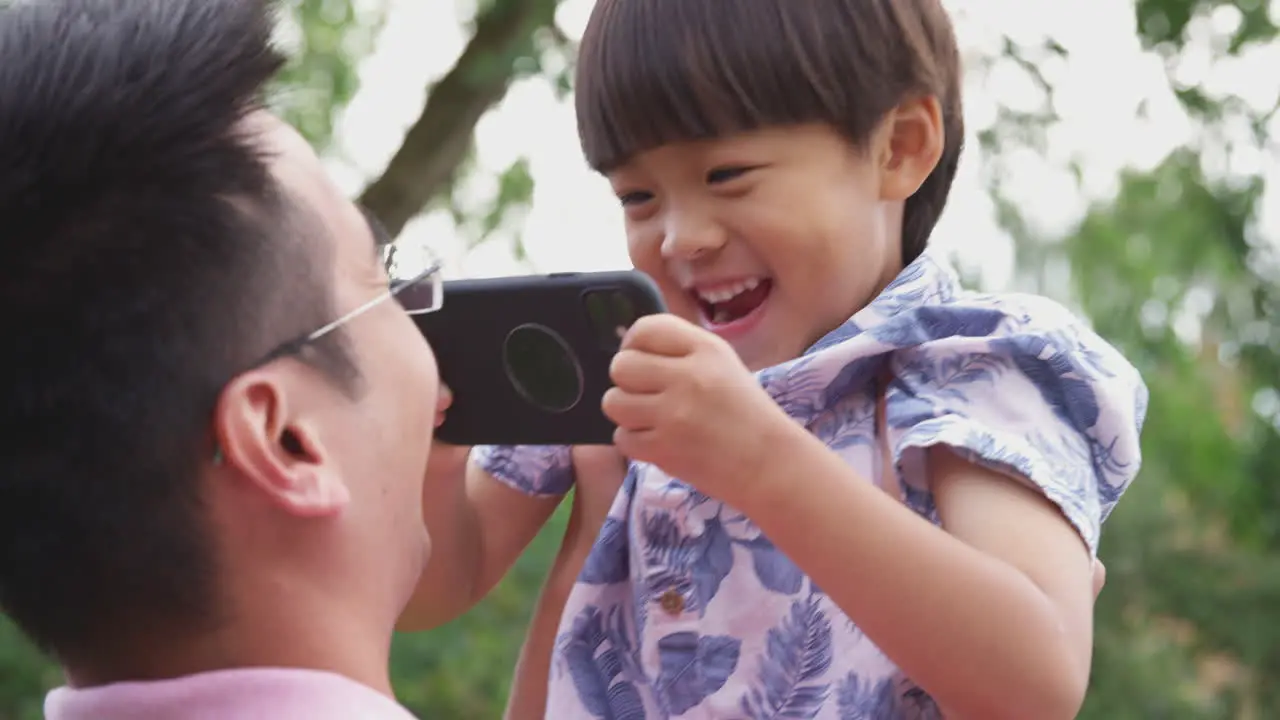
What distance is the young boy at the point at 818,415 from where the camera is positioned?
1.33m

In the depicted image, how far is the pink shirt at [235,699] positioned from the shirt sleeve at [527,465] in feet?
2.35

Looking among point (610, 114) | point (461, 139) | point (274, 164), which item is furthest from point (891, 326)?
point (461, 139)

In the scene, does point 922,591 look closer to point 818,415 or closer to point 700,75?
point 818,415

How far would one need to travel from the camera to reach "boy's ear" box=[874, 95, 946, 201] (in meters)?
1.70

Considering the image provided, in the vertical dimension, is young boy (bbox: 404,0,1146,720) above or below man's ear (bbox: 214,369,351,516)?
below

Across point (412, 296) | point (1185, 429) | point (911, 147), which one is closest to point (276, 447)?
point (412, 296)

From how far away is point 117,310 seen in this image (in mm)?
1067

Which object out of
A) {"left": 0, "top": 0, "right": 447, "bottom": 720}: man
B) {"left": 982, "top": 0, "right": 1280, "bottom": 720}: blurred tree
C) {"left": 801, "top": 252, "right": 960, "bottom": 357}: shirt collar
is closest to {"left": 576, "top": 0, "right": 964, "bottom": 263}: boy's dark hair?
{"left": 801, "top": 252, "right": 960, "bottom": 357}: shirt collar

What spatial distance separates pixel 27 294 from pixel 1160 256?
214 inches

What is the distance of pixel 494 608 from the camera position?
4.81 metres

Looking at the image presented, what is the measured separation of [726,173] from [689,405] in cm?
38

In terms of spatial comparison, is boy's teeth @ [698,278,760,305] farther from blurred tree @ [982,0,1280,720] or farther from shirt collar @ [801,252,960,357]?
blurred tree @ [982,0,1280,720]

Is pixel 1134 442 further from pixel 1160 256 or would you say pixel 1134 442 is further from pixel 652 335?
pixel 1160 256

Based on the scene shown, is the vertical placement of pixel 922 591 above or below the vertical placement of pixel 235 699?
below
